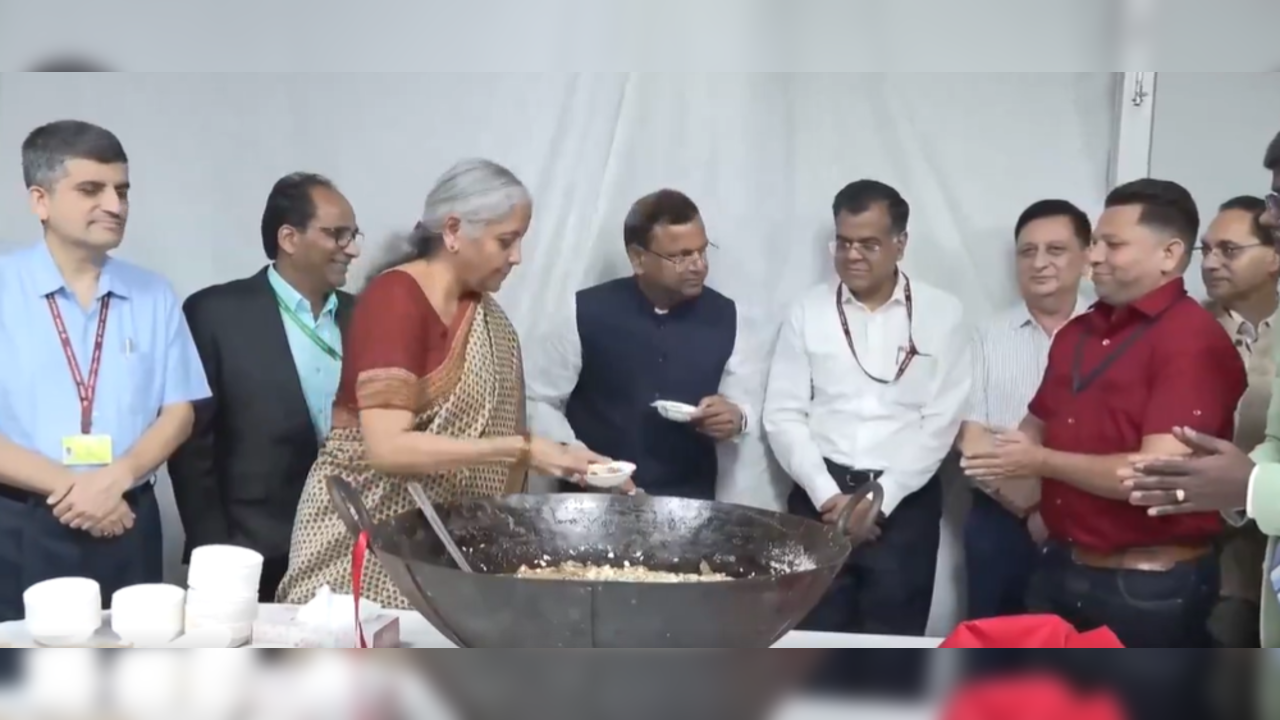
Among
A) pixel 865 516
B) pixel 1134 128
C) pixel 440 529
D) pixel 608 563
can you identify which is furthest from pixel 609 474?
pixel 1134 128

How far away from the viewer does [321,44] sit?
150 centimetres

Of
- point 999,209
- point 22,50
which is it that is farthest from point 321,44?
point 999,209

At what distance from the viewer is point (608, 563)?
1463 millimetres

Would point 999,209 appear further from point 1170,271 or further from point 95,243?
point 95,243

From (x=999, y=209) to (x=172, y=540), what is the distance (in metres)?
1.20

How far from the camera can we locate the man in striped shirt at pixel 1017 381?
59.0 inches

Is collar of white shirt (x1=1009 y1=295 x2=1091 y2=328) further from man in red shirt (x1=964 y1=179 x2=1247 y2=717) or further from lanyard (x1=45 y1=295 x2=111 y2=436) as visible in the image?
lanyard (x1=45 y1=295 x2=111 y2=436)

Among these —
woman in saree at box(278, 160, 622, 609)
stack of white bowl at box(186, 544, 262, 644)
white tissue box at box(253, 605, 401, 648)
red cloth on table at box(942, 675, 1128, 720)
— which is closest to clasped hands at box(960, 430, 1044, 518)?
red cloth on table at box(942, 675, 1128, 720)

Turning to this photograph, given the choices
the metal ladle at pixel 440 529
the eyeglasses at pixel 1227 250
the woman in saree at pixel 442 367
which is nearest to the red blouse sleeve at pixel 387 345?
the woman in saree at pixel 442 367

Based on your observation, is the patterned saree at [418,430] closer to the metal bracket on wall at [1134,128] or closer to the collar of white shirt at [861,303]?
the collar of white shirt at [861,303]

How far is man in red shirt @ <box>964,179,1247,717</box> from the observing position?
146 cm

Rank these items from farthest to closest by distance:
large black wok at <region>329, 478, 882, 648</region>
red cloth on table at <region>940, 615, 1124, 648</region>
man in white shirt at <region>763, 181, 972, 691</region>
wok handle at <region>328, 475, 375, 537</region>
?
1. man in white shirt at <region>763, 181, 972, 691</region>
2. red cloth on table at <region>940, 615, 1124, 648</region>
3. wok handle at <region>328, 475, 375, 537</region>
4. large black wok at <region>329, 478, 882, 648</region>

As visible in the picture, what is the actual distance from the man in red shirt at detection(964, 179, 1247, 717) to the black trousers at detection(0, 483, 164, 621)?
112 cm

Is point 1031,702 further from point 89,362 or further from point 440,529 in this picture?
point 89,362
